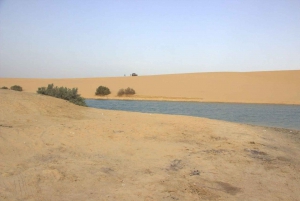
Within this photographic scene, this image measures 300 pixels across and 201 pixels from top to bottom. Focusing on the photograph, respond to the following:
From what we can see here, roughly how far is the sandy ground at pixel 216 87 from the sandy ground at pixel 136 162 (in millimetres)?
27616

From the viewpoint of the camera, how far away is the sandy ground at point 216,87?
121ft

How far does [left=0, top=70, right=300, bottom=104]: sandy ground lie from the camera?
3703cm

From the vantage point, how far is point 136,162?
577cm

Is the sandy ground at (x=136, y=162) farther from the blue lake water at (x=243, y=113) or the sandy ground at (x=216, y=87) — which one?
the sandy ground at (x=216, y=87)

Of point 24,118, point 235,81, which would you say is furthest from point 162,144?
point 235,81

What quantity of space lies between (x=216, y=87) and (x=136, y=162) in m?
41.2

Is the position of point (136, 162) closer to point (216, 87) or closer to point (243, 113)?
point (243, 113)

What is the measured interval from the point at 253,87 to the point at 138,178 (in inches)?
1665

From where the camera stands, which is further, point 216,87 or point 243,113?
point 216,87

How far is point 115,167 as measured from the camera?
211 inches

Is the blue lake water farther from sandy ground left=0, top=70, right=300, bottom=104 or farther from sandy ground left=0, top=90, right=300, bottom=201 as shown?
sandy ground left=0, top=70, right=300, bottom=104

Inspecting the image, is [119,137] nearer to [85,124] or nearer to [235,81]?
[85,124]

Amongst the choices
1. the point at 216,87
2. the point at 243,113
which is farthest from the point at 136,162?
the point at 216,87

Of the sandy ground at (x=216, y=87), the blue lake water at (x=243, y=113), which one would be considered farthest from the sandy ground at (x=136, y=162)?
the sandy ground at (x=216, y=87)
